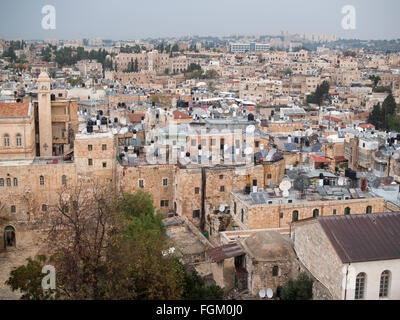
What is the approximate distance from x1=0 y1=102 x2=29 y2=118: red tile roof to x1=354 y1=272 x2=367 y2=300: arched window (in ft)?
50.5

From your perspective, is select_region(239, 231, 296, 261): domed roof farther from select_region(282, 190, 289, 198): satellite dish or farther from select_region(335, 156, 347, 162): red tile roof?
select_region(335, 156, 347, 162): red tile roof

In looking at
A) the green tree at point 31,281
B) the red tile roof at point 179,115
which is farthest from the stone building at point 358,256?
the red tile roof at point 179,115

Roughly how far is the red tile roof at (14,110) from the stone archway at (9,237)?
17.1ft

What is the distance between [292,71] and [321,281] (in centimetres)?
7454

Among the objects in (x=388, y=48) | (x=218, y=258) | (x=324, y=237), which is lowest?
(x=218, y=258)

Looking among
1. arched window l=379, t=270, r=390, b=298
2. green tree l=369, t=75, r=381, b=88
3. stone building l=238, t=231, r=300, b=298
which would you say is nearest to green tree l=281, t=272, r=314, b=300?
stone building l=238, t=231, r=300, b=298

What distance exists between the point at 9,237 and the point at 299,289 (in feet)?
36.2

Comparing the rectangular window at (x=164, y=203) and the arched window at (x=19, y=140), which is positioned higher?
the arched window at (x=19, y=140)

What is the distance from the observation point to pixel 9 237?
58.6 feet

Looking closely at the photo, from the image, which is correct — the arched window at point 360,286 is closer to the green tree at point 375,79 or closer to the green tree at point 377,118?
the green tree at point 377,118

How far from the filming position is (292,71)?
82562 mm

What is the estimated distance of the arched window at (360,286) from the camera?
1017 centimetres
